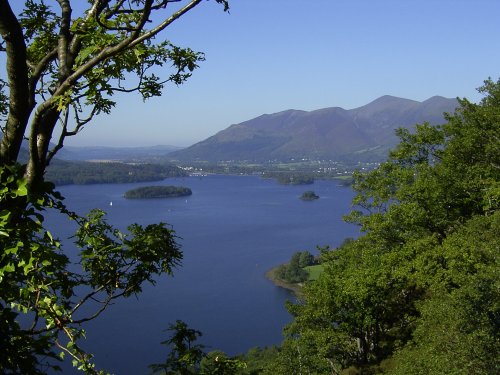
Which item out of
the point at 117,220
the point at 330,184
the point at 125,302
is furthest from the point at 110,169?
the point at 125,302

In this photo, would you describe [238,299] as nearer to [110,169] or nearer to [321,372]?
[321,372]

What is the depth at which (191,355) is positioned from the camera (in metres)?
2.96

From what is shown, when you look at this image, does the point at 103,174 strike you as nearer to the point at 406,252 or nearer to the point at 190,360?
the point at 406,252

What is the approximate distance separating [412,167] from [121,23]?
11730 mm

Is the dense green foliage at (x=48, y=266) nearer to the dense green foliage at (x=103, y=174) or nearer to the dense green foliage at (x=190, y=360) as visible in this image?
the dense green foliage at (x=190, y=360)

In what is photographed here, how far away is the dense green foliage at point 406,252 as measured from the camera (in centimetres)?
900

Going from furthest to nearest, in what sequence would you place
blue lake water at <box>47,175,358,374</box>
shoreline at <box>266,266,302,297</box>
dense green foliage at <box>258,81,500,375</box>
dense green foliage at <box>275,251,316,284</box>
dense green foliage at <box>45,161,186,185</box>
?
dense green foliage at <box>45,161,186,185</box>
dense green foliage at <box>275,251,316,284</box>
shoreline at <box>266,266,302,297</box>
blue lake water at <box>47,175,358,374</box>
dense green foliage at <box>258,81,500,375</box>

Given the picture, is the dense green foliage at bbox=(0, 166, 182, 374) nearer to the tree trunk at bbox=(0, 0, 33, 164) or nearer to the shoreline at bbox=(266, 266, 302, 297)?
the tree trunk at bbox=(0, 0, 33, 164)

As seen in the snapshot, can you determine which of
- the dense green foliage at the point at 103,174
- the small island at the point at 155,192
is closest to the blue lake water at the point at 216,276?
the small island at the point at 155,192

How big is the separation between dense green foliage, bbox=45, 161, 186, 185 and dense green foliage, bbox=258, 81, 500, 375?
112 meters

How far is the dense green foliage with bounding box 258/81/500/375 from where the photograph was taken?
354 inches

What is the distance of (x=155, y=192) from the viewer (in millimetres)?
102625

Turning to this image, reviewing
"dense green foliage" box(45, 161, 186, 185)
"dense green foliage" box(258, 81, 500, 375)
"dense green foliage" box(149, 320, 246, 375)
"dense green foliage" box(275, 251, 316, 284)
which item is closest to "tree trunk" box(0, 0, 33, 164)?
"dense green foliage" box(149, 320, 246, 375)

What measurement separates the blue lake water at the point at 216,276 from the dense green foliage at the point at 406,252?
460 cm
